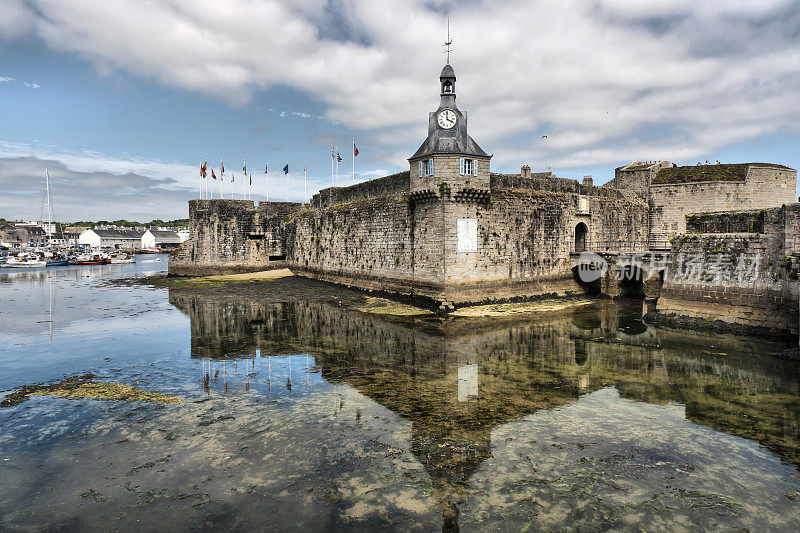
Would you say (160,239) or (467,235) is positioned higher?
(160,239)

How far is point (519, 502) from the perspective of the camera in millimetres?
5121

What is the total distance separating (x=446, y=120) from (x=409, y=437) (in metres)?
15.6

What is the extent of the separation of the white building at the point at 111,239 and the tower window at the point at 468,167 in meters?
88.2

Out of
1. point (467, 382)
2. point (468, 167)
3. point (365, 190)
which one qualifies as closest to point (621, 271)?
point (468, 167)

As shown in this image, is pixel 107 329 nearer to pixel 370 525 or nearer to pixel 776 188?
pixel 370 525

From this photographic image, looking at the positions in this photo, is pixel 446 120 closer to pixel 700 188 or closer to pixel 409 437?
pixel 409 437

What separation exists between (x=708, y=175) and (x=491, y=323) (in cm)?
2332

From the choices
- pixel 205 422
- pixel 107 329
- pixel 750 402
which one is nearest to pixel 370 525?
pixel 205 422

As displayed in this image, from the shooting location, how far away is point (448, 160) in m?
18.3

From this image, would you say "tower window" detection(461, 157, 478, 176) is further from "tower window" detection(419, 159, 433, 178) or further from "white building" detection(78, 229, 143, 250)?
"white building" detection(78, 229, 143, 250)

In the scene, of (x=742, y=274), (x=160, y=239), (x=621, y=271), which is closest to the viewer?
(x=742, y=274)

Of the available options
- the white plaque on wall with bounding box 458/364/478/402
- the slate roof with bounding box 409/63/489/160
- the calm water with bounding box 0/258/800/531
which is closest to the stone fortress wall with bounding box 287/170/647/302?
the slate roof with bounding box 409/63/489/160

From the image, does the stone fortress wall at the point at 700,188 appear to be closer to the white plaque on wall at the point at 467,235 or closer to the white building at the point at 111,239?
the white plaque on wall at the point at 467,235

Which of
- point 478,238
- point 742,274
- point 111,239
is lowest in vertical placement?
point 742,274
